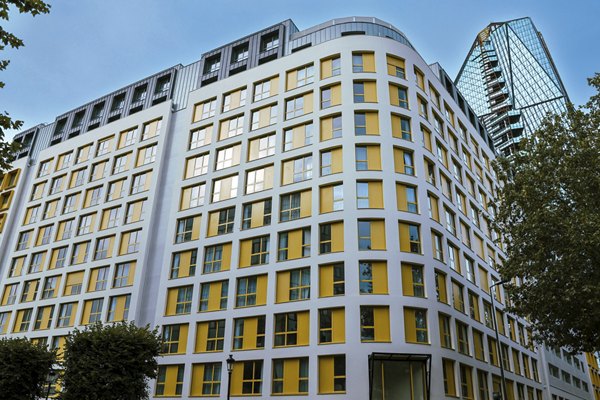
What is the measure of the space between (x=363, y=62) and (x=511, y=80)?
395 feet

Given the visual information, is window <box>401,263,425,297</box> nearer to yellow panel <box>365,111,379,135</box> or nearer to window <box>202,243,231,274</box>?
yellow panel <box>365,111,379,135</box>

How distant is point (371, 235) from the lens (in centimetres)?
3494

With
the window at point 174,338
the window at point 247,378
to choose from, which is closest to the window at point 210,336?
the window at point 174,338

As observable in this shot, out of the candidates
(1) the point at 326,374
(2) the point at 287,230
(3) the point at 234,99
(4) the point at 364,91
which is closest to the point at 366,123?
(4) the point at 364,91

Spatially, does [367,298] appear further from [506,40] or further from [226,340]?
[506,40]

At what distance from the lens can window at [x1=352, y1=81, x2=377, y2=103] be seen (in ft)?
131

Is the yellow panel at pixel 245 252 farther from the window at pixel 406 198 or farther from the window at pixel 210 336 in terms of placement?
the window at pixel 406 198

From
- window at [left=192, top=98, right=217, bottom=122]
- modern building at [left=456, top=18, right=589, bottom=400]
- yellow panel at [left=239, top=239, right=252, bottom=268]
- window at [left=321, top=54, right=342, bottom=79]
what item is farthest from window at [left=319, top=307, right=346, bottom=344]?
modern building at [left=456, top=18, right=589, bottom=400]

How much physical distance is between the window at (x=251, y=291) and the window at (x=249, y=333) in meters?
1.15

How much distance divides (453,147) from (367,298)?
22.0m

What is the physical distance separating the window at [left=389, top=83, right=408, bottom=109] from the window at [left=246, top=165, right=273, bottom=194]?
11.0 meters

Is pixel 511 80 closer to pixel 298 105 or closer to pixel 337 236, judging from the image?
pixel 298 105

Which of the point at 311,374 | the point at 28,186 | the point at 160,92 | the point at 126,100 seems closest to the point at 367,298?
the point at 311,374

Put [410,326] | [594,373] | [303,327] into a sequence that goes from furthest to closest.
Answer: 1. [594,373]
2. [303,327]
3. [410,326]
